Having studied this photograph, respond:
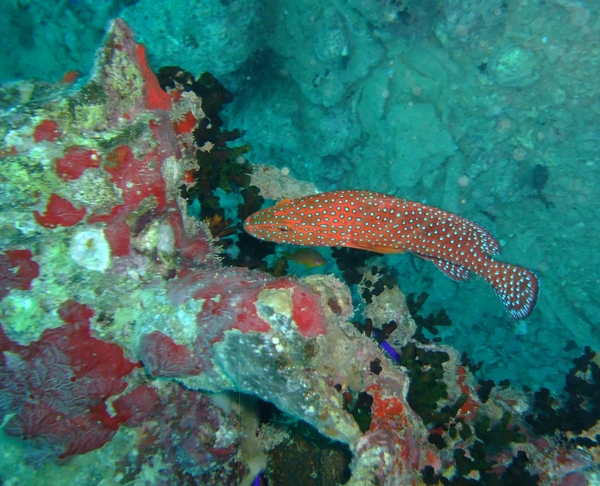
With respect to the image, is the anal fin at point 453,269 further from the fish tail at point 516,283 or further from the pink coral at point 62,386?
the pink coral at point 62,386

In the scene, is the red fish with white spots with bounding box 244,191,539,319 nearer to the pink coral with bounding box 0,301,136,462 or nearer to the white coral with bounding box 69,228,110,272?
the white coral with bounding box 69,228,110,272

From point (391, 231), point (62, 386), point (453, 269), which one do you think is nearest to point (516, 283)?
point (453, 269)

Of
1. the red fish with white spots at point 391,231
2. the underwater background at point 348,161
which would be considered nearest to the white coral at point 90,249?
the underwater background at point 348,161

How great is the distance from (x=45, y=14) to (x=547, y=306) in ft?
68.7

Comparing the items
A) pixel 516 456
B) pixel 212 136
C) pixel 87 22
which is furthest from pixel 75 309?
pixel 87 22

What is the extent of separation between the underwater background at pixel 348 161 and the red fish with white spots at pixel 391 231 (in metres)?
0.80

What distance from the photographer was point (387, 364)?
525 cm

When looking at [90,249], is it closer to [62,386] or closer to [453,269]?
[62,386]

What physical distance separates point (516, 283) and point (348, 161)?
6957 mm

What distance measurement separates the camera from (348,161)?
12055mm

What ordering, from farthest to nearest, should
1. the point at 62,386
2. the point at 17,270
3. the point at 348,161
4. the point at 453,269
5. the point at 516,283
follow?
the point at 348,161 → the point at 453,269 → the point at 516,283 → the point at 62,386 → the point at 17,270

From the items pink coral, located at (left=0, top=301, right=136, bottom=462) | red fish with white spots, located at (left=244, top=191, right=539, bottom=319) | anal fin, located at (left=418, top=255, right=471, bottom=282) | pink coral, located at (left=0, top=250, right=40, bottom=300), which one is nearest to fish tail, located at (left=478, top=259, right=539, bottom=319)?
red fish with white spots, located at (left=244, top=191, right=539, bottom=319)

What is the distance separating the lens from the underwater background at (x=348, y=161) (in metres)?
4.06

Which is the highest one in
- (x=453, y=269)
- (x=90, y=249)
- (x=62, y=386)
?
(x=90, y=249)
